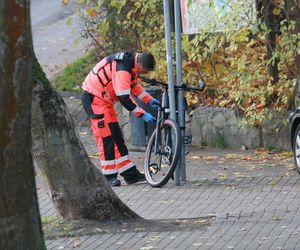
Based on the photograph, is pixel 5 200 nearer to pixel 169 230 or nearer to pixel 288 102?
pixel 169 230

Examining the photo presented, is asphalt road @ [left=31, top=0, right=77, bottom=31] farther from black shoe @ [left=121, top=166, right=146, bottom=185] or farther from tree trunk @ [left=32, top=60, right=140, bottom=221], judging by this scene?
tree trunk @ [left=32, top=60, right=140, bottom=221]

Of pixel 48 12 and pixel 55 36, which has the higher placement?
pixel 48 12

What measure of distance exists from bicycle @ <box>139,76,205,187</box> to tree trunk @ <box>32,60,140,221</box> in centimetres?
244

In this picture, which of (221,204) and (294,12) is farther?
(294,12)

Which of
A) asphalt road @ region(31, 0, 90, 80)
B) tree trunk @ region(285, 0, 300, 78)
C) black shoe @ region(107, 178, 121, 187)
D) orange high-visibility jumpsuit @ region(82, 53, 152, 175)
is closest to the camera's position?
orange high-visibility jumpsuit @ region(82, 53, 152, 175)

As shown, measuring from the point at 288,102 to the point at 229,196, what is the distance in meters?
3.80

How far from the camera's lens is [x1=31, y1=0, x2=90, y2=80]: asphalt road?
21375mm

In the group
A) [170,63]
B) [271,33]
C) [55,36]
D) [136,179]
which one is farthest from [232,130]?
[55,36]

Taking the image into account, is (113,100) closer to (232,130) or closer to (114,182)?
(114,182)

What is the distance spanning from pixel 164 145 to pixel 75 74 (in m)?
7.74

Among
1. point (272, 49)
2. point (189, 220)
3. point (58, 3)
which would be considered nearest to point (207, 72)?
point (272, 49)

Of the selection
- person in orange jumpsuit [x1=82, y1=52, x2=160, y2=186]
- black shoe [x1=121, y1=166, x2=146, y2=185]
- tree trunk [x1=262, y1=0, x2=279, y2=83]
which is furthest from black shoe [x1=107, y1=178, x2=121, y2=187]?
tree trunk [x1=262, y1=0, x2=279, y2=83]

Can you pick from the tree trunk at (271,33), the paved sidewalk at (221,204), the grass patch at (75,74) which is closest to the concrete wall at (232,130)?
the paved sidewalk at (221,204)

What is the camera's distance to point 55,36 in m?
24.7
